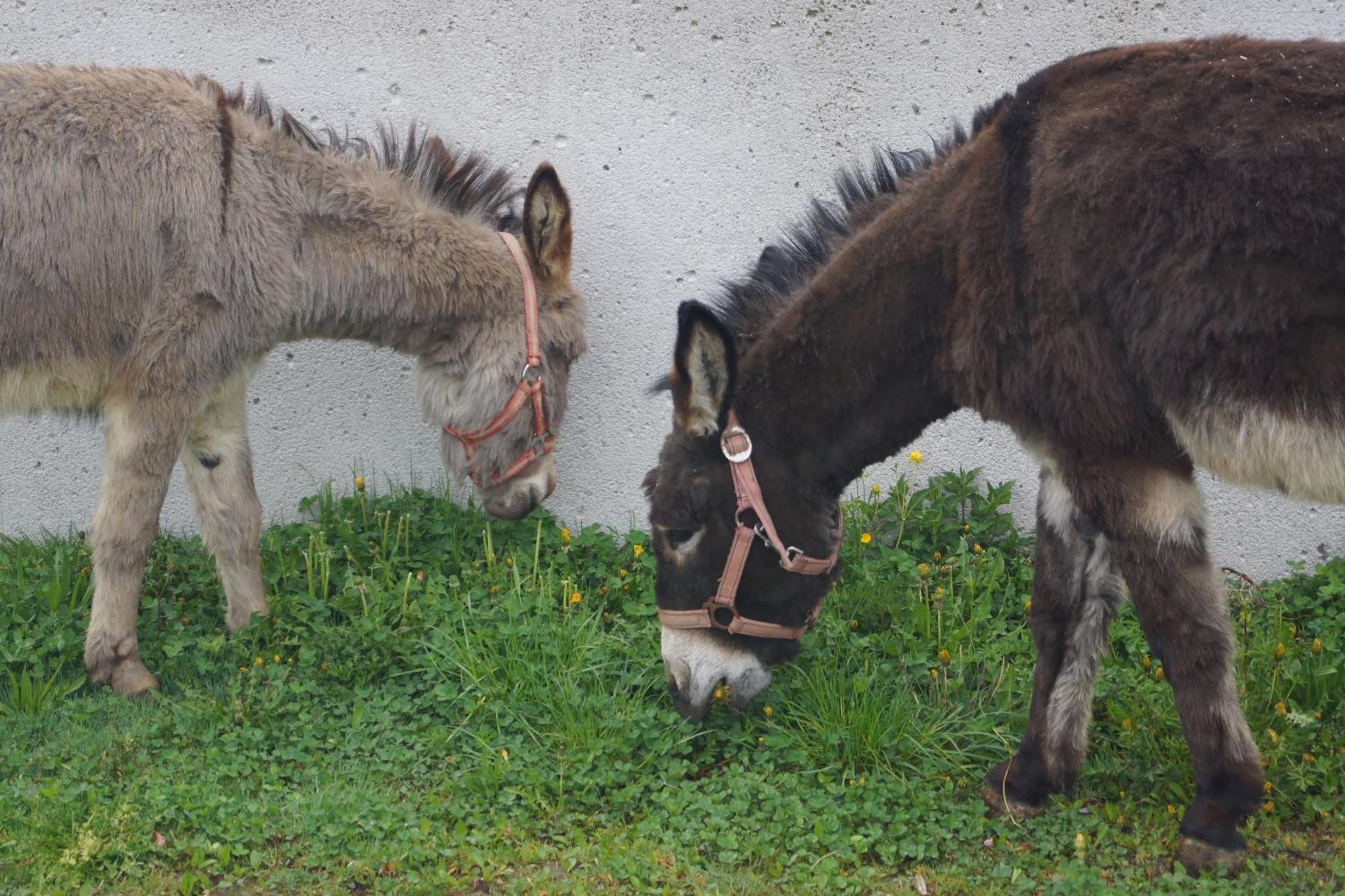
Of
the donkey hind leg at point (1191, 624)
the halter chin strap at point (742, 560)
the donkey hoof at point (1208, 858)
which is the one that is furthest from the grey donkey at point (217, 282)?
the donkey hoof at point (1208, 858)

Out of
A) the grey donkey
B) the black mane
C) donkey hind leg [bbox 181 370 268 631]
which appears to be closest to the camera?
the black mane

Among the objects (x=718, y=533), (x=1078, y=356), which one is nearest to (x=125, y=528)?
(x=718, y=533)

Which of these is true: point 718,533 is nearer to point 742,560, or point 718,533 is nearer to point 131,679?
point 742,560

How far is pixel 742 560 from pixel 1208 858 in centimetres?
132

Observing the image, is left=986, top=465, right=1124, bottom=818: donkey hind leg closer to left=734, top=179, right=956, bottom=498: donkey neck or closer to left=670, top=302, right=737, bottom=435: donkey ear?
left=734, top=179, right=956, bottom=498: donkey neck

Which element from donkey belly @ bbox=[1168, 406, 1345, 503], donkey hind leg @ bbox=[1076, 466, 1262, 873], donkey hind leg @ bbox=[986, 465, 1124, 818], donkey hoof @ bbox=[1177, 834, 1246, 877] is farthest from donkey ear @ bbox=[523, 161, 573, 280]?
donkey hoof @ bbox=[1177, 834, 1246, 877]

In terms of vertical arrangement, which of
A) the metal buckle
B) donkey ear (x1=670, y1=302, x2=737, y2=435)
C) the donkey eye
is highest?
donkey ear (x1=670, y1=302, x2=737, y2=435)

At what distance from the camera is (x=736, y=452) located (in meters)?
3.12

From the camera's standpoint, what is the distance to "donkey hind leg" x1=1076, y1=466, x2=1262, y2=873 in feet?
8.93

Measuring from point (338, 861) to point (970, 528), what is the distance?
95.7 inches

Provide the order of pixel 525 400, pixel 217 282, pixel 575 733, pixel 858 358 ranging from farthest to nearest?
pixel 525 400 < pixel 217 282 < pixel 575 733 < pixel 858 358

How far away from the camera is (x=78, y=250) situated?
363 centimetres

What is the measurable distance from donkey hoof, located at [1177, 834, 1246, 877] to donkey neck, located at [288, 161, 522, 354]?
247 centimetres

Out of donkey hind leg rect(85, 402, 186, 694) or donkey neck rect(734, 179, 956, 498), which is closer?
donkey neck rect(734, 179, 956, 498)
